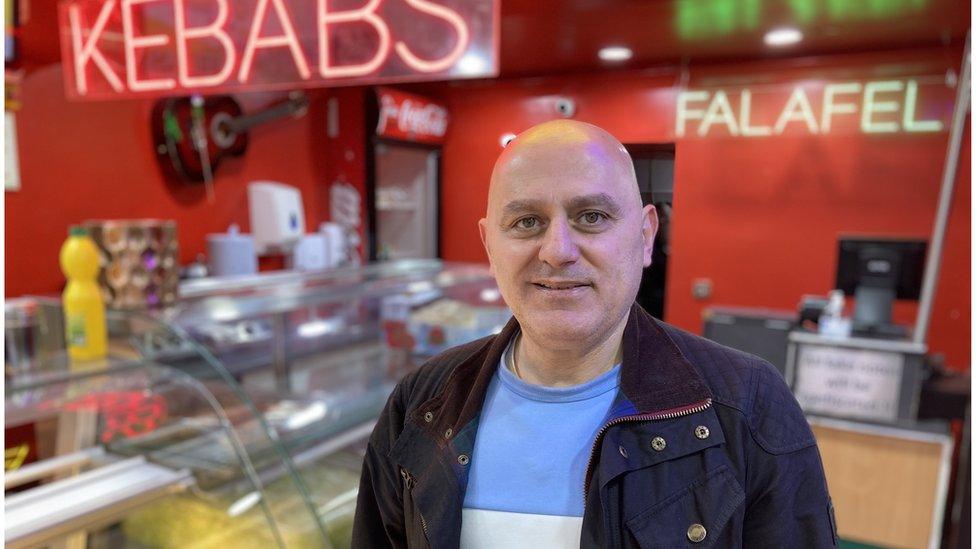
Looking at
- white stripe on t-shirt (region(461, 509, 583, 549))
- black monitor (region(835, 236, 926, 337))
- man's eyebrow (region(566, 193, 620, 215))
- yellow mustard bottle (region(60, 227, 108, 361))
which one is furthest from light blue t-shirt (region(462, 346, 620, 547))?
black monitor (region(835, 236, 926, 337))

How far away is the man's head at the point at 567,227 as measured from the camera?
60 centimetres

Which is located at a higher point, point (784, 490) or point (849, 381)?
point (784, 490)

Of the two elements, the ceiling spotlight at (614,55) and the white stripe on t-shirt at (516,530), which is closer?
the white stripe on t-shirt at (516,530)

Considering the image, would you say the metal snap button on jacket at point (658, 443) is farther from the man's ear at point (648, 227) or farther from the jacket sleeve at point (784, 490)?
the man's ear at point (648, 227)

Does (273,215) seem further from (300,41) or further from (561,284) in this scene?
(561,284)

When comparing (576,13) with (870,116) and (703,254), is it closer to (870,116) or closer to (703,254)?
(870,116)

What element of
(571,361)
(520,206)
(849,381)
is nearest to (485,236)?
(520,206)

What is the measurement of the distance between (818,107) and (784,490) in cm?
103

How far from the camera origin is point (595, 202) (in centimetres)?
60

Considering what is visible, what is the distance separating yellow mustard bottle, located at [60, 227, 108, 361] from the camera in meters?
2.07

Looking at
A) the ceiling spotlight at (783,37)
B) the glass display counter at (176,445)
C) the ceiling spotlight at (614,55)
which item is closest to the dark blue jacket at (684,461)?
the ceiling spotlight at (614,55)

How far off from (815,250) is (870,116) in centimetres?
409

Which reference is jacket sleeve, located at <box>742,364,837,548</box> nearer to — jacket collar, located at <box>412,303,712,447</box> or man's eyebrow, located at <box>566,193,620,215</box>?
jacket collar, located at <box>412,303,712,447</box>

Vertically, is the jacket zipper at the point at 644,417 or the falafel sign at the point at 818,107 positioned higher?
the falafel sign at the point at 818,107
